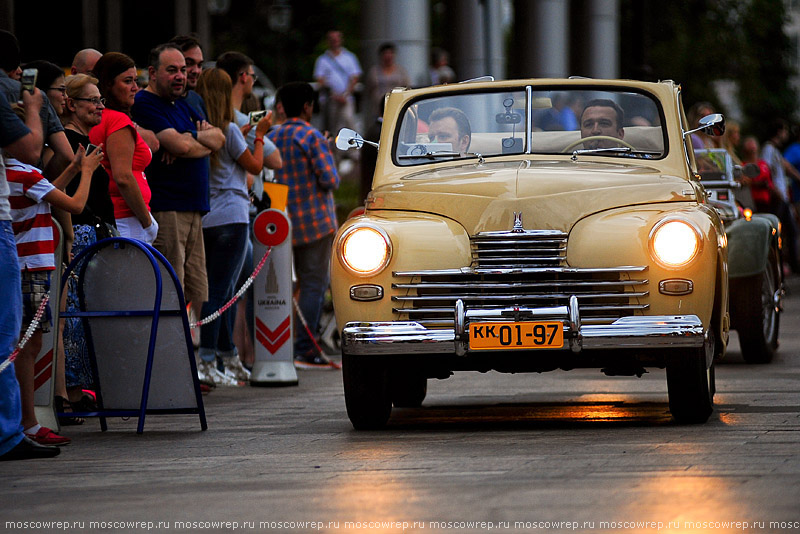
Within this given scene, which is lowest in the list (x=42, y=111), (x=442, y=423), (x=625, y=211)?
(x=442, y=423)

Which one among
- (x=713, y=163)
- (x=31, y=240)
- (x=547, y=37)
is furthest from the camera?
(x=547, y=37)

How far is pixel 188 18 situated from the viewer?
23.7 m

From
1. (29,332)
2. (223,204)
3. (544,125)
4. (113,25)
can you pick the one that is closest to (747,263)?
(544,125)

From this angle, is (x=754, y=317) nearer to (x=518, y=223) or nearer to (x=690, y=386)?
(x=690, y=386)

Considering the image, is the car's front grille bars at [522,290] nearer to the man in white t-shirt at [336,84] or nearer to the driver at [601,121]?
the driver at [601,121]

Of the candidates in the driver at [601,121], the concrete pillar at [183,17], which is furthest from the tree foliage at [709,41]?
the driver at [601,121]

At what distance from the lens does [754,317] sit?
12594 millimetres

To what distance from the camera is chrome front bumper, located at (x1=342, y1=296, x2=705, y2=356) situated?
8.23 meters

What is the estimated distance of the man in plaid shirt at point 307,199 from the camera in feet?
43.1

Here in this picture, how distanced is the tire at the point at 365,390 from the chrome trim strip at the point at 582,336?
21 centimetres

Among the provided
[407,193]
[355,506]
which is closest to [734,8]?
[407,193]

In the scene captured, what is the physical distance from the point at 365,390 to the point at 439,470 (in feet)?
5.38

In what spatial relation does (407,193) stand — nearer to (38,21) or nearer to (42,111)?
(42,111)

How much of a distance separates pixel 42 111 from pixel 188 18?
617 inches
